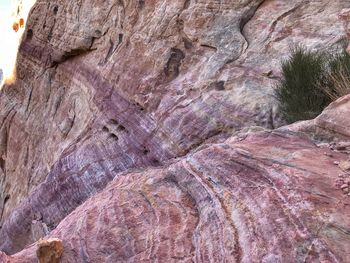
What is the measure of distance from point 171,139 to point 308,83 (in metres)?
2.79

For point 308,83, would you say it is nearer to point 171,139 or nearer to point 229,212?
point 171,139

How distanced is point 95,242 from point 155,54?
7.39m

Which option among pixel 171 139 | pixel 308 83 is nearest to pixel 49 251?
pixel 171 139

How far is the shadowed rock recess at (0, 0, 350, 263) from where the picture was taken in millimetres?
5059

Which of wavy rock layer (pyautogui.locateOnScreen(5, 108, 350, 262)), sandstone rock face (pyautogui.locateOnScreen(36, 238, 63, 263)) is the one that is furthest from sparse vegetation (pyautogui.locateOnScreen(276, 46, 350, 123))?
sandstone rock face (pyautogui.locateOnScreen(36, 238, 63, 263))

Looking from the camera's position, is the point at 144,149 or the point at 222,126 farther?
the point at 144,149

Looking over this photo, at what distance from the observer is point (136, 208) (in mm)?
6145

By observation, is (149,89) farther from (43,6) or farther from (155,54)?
(43,6)

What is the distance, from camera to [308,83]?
855 centimetres

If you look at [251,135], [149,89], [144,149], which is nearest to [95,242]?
[251,135]

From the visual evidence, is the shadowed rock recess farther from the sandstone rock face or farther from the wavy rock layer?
the sandstone rock face

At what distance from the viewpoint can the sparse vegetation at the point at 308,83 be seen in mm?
8055

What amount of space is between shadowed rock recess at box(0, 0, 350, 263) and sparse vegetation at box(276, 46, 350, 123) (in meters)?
0.39

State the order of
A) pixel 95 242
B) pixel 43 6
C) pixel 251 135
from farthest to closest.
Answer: pixel 43 6 < pixel 251 135 < pixel 95 242
